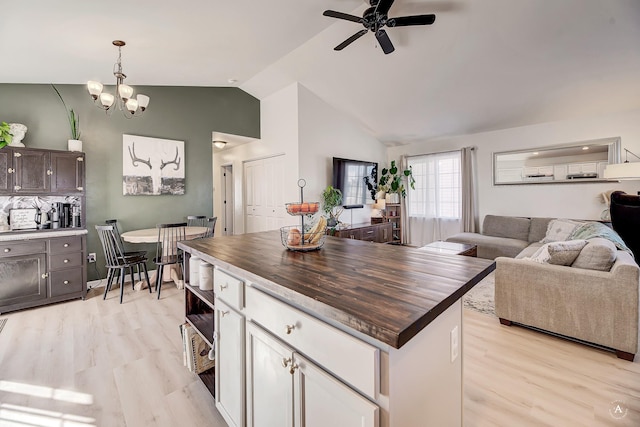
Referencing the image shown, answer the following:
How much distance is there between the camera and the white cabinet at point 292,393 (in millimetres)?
797

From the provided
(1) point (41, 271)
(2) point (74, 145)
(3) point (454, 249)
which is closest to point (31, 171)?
(2) point (74, 145)

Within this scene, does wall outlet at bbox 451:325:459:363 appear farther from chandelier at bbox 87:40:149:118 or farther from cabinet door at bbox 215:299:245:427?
chandelier at bbox 87:40:149:118

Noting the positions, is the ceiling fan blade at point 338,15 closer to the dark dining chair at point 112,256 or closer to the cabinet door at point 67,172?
the dark dining chair at point 112,256

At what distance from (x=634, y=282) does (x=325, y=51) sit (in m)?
4.09

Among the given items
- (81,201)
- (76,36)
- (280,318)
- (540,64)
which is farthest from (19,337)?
(540,64)

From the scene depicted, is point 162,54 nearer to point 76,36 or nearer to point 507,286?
point 76,36

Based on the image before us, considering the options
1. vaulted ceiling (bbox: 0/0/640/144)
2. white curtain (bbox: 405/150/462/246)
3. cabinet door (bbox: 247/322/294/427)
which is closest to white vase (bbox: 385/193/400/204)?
white curtain (bbox: 405/150/462/246)

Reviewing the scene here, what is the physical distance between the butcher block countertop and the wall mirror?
15.8 feet

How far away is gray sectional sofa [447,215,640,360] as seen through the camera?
2.12 metres

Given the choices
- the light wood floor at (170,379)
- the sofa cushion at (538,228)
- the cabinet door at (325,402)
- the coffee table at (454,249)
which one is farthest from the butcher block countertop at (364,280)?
the sofa cushion at (538,228)

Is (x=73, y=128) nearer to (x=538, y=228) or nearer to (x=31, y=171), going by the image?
(x=31, y=171)

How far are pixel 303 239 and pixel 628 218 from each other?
3968 mm

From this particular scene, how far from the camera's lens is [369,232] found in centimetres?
562

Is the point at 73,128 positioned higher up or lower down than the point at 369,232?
higher up
